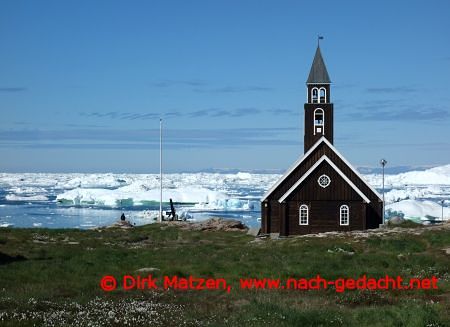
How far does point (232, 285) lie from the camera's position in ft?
57.7

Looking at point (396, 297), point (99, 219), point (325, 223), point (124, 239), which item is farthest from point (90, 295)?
point (99, 219)

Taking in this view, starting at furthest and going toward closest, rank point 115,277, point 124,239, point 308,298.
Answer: point 124,239 < point 115,277 < point 308,298

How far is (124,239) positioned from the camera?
123ft

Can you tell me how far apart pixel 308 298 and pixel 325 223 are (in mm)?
22984

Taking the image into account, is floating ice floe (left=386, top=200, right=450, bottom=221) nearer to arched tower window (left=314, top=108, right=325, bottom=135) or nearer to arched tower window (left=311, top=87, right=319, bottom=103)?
arched tower window (left=314, top=108, right=325, bottom=135)

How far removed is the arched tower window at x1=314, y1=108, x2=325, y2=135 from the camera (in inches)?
1567

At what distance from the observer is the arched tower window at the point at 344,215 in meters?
37.9

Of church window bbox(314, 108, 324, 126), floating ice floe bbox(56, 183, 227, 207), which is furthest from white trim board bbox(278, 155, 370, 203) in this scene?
floating ice floe bbox(56, 183, 227, 207)

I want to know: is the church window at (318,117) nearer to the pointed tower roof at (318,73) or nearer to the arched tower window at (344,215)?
the pointed tower roof at (318,73)

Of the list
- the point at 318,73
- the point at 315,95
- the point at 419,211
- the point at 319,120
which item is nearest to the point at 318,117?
the point at 319,120

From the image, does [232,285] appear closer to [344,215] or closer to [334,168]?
[334,168]

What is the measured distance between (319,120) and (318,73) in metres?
3.44

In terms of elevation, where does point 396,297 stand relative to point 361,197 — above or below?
below

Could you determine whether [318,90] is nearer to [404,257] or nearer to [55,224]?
[404,257]
